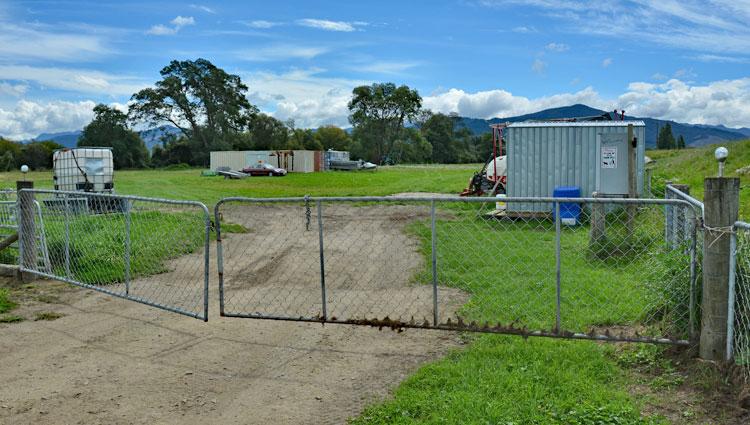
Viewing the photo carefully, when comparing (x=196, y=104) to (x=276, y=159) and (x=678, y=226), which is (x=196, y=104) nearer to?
(x=276, y=159)

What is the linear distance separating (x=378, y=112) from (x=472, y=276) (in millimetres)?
83208

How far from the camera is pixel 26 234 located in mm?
9555

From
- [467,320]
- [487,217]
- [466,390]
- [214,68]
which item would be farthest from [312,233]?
[214,68]

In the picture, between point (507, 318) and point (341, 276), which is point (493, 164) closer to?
point (341, 276)


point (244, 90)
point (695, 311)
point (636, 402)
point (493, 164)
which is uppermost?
point (244, 90)

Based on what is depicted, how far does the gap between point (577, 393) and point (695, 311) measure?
145cm

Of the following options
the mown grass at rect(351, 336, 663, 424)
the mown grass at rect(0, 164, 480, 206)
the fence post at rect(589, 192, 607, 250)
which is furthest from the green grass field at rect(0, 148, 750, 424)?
the mown grass at rect(0, 164, 480, 206)

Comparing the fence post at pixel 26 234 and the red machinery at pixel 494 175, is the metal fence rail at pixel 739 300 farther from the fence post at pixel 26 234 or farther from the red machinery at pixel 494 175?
the red machinery at pixel 494 175

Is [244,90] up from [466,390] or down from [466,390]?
up

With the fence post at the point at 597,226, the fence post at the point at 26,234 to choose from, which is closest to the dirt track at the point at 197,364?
the fence post at the point at 26,234

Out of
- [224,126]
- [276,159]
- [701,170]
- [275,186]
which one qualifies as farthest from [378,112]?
[701,170]

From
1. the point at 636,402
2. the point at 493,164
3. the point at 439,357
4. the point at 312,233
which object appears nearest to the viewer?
the point at 636,402

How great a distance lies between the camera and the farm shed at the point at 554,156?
15.8m

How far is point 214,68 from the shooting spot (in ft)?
259
